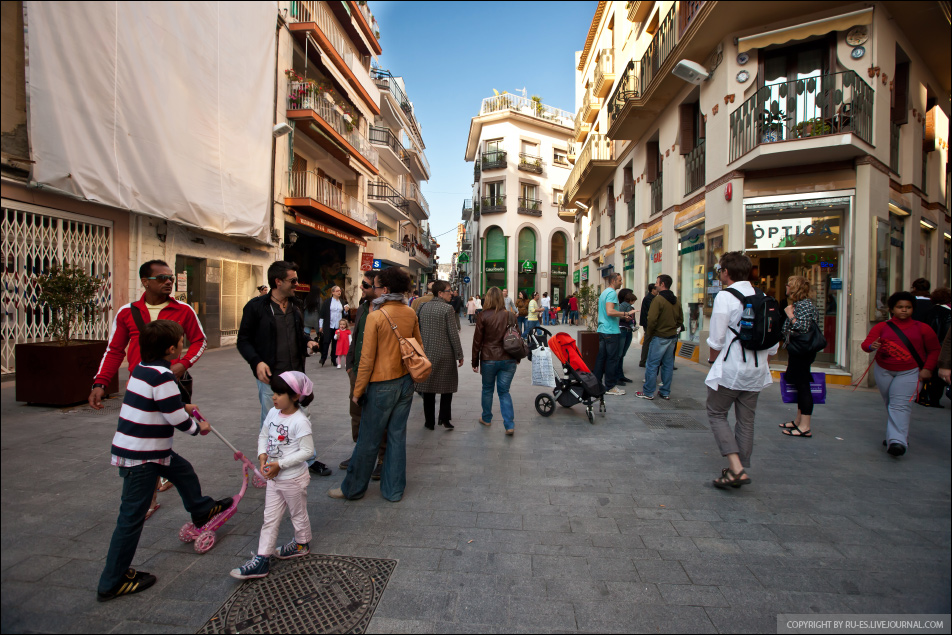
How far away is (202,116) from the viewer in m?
2.81

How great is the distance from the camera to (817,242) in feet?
31.1

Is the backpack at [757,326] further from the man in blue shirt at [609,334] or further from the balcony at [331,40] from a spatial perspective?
the balcony at [331,40]

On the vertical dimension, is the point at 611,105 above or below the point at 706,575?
above

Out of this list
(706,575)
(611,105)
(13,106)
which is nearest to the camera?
(13,106)

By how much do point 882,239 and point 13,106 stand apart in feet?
41.2

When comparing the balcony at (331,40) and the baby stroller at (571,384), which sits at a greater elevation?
the balcony at (331,40)

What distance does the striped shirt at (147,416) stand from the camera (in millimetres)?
2447

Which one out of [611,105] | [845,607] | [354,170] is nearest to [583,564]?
[845,607]

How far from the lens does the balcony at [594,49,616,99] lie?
1981 centimetres

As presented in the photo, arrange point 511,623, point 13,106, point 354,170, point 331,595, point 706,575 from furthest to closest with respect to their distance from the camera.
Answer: point 354,170 < point 706,575 < point 331,595 < point 511,623 < point 13,106

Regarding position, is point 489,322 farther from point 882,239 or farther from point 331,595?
point 882,239

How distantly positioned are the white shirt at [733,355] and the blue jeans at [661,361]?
327cm

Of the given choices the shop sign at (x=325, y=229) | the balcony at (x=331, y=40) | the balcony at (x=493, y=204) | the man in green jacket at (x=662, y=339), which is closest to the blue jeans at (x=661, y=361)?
the man in green jacket at (x=662, y=339)

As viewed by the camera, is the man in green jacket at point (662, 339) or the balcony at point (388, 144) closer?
the man in green jacket at point (662, 339)
